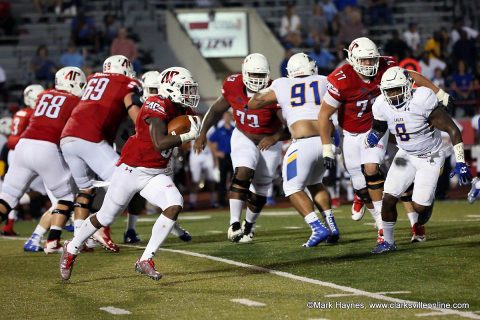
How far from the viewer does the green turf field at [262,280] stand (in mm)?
6945

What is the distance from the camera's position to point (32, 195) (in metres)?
15.6

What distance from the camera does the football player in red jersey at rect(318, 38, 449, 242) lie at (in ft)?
32.4

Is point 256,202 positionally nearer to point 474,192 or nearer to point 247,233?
→ point 247,233

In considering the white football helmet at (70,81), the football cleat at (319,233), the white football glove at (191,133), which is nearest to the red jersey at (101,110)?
the white football helmet at (70,81)

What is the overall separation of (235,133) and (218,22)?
12292mm

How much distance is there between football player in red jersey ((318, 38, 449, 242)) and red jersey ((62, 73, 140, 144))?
193 cm

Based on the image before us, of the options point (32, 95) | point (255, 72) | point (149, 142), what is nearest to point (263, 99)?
point (255, 72)

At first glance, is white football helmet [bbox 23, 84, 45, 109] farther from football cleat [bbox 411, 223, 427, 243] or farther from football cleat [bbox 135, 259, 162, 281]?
football cleat [bbox 135, 259, 162, 281]

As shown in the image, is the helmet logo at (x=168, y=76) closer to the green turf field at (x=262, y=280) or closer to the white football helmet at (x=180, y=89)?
the white football helmet at (x=180, y=89)

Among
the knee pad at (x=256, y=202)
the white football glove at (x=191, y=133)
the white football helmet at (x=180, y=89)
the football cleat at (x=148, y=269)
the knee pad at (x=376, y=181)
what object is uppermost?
the white football helmet at (x=180, y=89)

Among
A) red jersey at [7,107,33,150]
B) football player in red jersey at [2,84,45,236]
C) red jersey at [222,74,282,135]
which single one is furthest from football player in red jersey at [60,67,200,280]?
football player in red jersey at [2,84,45,236]

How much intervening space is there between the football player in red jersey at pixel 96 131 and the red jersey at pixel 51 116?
350 millimetres

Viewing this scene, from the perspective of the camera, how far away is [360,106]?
33.6 ft

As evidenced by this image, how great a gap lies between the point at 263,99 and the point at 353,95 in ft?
2.98
